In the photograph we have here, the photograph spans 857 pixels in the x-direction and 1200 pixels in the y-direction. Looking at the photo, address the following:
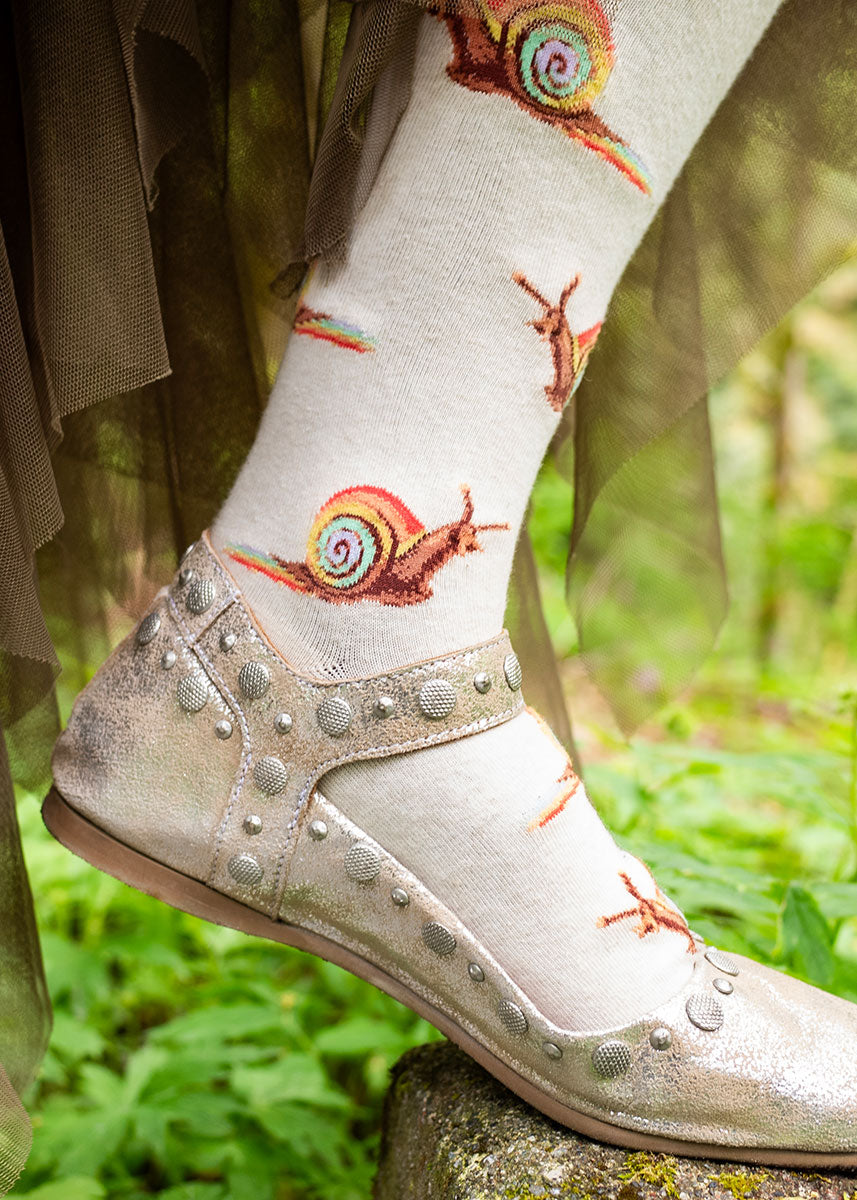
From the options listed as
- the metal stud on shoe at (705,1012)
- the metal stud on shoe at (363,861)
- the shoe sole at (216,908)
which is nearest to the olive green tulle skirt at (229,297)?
the shoe sole at (216,908)

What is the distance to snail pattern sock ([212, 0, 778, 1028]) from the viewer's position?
672 mm

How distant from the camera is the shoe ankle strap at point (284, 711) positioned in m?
0.70

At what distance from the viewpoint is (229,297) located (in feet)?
3.01

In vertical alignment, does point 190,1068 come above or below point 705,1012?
below

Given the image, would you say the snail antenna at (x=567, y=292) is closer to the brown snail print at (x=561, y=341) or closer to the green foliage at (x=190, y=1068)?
the brown snail print at (x=561, y=341)

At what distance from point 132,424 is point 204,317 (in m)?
0.12

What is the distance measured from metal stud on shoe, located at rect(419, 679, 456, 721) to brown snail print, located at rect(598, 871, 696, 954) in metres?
0.19

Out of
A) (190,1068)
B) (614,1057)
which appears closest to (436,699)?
(614,1057)

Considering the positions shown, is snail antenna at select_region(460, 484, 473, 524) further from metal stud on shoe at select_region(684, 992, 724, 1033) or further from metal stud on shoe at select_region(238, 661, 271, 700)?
metal stud on shoe at select_region(684, 992, 724, 1033)

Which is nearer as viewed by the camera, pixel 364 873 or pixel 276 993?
pixel 364 873

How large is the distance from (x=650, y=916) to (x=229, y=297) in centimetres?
66

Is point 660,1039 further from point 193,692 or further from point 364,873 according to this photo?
point 193,692

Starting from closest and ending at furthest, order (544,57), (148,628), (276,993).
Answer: (544,57), (148,628), (276,993)

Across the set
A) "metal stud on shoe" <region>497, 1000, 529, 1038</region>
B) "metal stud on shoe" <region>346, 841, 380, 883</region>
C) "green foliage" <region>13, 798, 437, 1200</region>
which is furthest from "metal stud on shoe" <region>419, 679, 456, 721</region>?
"green foliage" <region>13, 798, 437, 1200</region>
